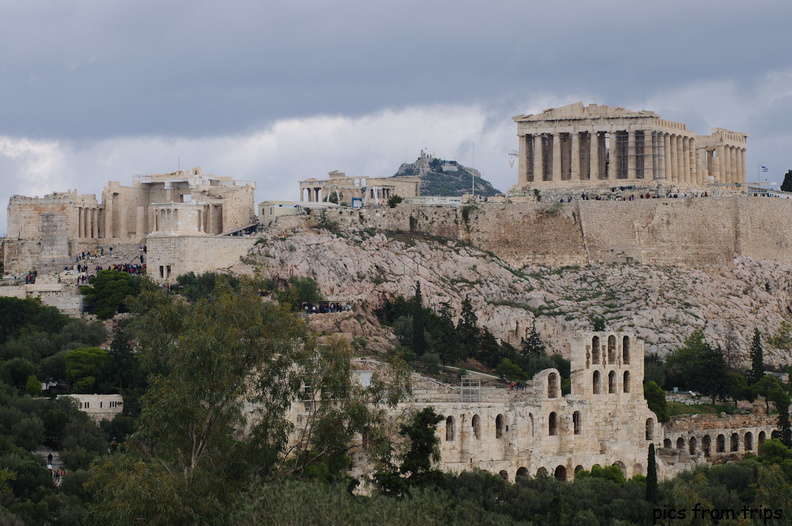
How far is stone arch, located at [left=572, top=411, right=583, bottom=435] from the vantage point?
225 feet

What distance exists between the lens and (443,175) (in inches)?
7323

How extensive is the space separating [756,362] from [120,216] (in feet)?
123

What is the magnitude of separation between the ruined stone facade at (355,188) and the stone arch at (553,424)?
133ft

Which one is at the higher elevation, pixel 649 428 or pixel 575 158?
pixel 575 158

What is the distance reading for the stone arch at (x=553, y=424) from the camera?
6769 centimetres

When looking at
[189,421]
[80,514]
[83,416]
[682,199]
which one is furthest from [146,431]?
[682,199]

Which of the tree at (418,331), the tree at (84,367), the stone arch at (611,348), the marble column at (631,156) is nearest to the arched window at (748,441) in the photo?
the stone arch at (611,348)

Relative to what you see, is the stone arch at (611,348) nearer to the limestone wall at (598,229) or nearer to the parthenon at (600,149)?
the limestone wall at (598,229)

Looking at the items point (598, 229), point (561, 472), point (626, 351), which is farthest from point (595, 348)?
point (598, 229)

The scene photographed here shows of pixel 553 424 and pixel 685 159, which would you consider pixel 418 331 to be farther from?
pixel 685 159

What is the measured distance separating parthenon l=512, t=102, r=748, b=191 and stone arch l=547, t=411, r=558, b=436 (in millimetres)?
42801

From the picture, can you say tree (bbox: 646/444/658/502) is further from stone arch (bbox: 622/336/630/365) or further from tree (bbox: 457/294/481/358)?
tree (bbox: 457/294/481/358)

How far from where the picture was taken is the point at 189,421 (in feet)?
163

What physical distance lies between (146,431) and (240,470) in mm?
3116
